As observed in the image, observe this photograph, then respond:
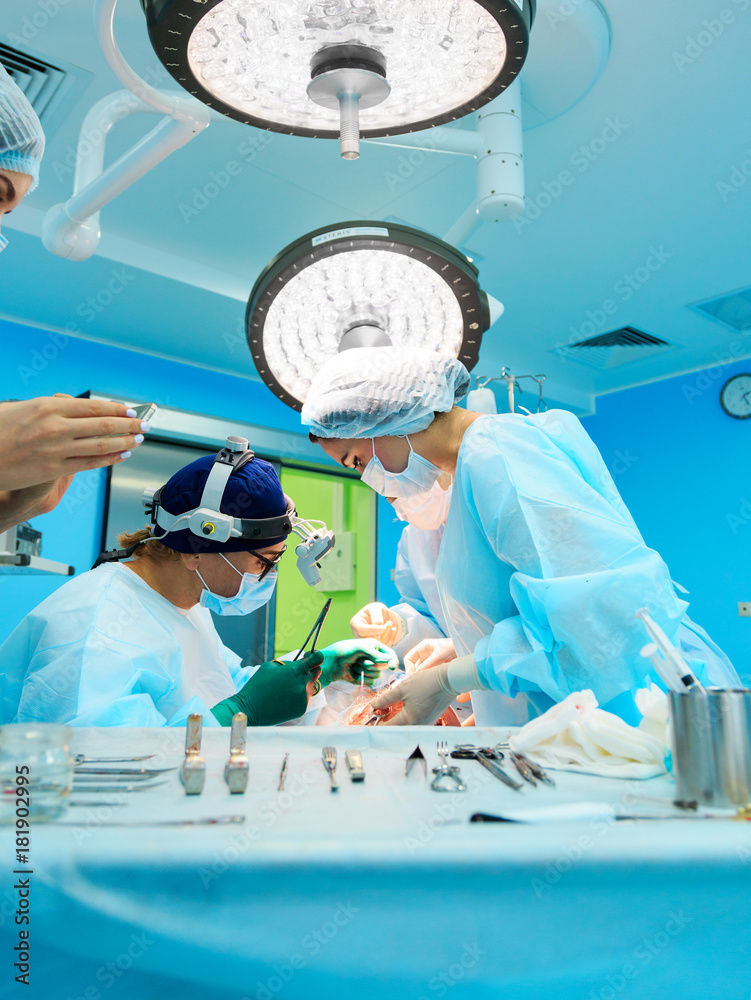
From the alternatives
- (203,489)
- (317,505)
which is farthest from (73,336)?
(203,489)

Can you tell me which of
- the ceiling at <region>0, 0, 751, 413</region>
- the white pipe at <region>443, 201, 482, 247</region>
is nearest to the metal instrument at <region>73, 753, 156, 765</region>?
the white pipe at <region>443, 201, 482, 247</region>

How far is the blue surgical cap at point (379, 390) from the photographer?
4.74 feet

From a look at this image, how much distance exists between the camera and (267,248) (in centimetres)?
318

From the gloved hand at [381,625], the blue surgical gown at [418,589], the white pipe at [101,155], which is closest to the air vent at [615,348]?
the blue surgical gown at [418,589]

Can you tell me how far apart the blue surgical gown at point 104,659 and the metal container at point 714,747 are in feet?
3.05

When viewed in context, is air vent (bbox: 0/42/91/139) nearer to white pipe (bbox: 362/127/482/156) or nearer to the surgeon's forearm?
white pipe (bbox: 362/127/482/156)

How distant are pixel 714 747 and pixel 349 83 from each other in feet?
3.04

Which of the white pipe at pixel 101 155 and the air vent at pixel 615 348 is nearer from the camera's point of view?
the white pipe at pixel 101 155

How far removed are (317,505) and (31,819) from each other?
421 centimetres

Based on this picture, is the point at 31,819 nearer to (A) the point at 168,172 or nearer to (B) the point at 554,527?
(B) the point at 554,527

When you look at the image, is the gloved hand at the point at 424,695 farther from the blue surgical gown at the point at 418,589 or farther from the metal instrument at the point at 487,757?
the blue surgical gown at the point at 418,589

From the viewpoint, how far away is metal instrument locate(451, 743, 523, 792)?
0.79m

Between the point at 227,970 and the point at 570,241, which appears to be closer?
the point at 227,970

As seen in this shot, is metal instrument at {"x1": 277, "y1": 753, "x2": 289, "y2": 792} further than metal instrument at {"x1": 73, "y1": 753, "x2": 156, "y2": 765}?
No
